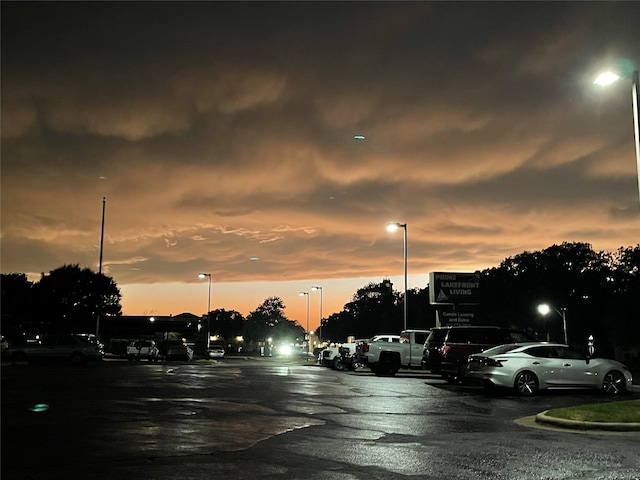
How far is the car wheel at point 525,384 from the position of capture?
64.0 feet

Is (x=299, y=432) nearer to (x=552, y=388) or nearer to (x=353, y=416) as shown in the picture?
(x=353, y=416)

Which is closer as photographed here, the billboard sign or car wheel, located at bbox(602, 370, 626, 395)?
car wheel, located at bbox(602, 370, 626, 395)

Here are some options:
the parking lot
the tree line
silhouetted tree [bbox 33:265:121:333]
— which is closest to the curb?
the parking lot

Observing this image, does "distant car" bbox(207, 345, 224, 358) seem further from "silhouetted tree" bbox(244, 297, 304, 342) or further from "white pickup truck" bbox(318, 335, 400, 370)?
"silhouetted tree" bbox(244, 297, 304, 342)

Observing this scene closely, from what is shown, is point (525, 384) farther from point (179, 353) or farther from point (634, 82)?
point (179, 353)

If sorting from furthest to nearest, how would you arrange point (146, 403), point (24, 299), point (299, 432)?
1. point (24, 299)
2. point (146, 403)
3. point (299, 432)

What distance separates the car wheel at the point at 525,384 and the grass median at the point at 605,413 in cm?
542

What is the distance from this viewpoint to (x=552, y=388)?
19.9 m

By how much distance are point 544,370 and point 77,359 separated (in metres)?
30.6

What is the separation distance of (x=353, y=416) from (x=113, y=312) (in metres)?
72.0

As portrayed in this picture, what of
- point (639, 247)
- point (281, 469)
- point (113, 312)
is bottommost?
point (281, 469)

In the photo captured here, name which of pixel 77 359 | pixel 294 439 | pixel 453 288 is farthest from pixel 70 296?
pixel 294 439

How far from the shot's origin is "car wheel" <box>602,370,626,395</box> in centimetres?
2022

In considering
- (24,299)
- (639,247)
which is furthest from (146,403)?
(639,247)
